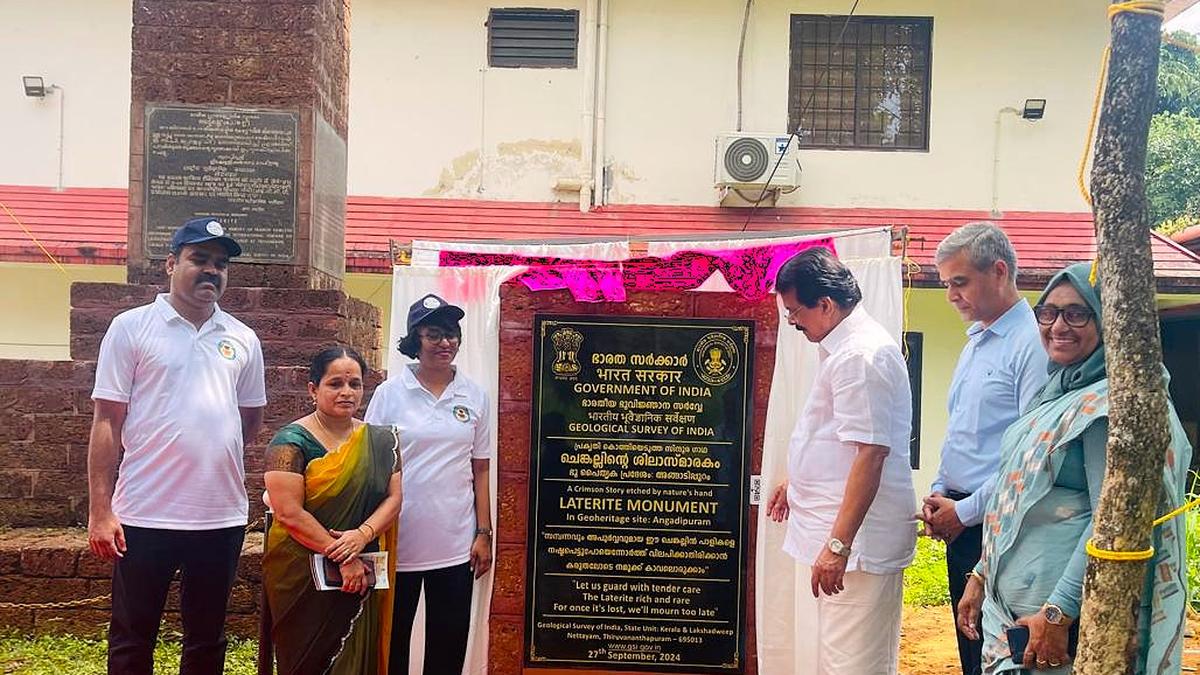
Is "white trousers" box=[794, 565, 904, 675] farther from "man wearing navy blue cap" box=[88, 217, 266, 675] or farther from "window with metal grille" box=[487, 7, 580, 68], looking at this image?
"window with metal grille" box=[487, 7, 580, 68]

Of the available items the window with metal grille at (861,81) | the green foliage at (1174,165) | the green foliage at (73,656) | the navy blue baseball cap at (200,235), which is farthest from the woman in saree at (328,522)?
the green foliage at (1174,165)

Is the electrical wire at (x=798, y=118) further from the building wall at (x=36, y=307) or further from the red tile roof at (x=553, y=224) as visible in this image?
the building wall at (x=36, y=307)

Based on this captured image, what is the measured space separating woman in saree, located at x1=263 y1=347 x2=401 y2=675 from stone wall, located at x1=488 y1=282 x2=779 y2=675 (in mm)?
585

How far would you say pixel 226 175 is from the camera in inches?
210

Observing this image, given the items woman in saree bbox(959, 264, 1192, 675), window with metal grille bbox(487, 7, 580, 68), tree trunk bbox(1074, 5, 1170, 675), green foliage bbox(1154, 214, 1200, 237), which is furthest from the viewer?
green foliage bbox(1154, 214, 1200, 237)

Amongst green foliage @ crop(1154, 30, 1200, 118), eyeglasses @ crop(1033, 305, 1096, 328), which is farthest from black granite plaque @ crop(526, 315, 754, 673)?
green foliage @ crop(1154, 30, 1200, 118)

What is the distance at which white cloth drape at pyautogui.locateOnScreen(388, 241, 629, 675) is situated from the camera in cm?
411

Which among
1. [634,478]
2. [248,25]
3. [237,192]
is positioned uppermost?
[248,25]

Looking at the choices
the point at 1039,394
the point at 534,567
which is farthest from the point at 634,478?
the point at 1039,394

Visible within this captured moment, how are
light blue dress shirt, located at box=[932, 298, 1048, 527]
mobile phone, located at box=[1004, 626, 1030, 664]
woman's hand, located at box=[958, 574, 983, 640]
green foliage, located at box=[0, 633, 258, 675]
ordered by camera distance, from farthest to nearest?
1. green foliage, located at box=[0, 633, 258, 675]
2. light blue dress shirt, located at box=[932, 298, 1048, 527]
3. woman's hand, located at box=[958, 574, 983, 640]
4. mobile phone, located at box=[1004, 626, 1030, 664]

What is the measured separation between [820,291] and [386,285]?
7251 mm

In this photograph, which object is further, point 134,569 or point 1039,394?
point 134,569

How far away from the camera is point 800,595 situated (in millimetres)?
3832

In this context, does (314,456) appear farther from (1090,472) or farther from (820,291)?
(1090,472)
